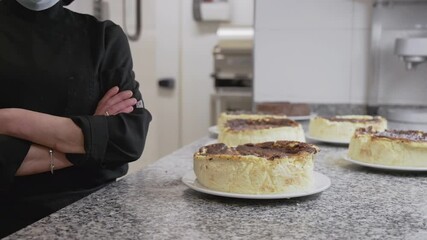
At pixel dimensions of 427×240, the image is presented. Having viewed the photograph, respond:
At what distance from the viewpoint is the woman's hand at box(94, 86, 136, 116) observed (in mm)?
1315

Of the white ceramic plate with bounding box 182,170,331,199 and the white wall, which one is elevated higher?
the white wall

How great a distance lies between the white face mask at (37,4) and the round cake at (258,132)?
0.58 metres

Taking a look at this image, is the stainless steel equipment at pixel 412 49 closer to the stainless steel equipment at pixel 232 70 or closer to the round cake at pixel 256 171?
the round cake at pixel 256 171

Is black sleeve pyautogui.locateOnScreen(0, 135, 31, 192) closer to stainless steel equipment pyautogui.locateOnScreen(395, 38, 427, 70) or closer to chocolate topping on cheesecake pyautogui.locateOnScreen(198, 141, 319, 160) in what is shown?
chocolate topping on cheesecake pyautogui.locateOnScreen(198, 141, 319, 160)

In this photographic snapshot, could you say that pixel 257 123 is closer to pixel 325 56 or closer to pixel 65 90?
pixel 65 90

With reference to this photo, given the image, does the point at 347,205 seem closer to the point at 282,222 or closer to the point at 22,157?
the point at 282,222

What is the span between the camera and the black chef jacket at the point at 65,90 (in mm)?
1215

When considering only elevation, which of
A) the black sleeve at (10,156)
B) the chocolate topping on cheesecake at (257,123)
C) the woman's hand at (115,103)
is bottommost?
the black sleeve at (10,156)

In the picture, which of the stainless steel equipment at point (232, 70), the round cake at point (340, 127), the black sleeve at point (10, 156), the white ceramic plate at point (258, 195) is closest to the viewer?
the white ceramic plate at point (258, 195)

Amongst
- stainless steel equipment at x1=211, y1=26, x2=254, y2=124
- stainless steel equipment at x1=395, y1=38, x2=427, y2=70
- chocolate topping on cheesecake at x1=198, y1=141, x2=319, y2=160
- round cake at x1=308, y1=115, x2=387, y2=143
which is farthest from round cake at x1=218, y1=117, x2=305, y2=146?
stainless steel equipment at x1=211, y1=26, x2=254, y2=124

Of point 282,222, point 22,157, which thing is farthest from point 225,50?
point 282,222

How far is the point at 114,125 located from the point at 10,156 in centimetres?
24

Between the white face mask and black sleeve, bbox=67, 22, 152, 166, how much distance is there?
162mm

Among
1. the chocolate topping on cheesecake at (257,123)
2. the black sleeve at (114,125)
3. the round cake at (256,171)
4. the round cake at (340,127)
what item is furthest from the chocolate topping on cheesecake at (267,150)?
the round cake at (340,127)
